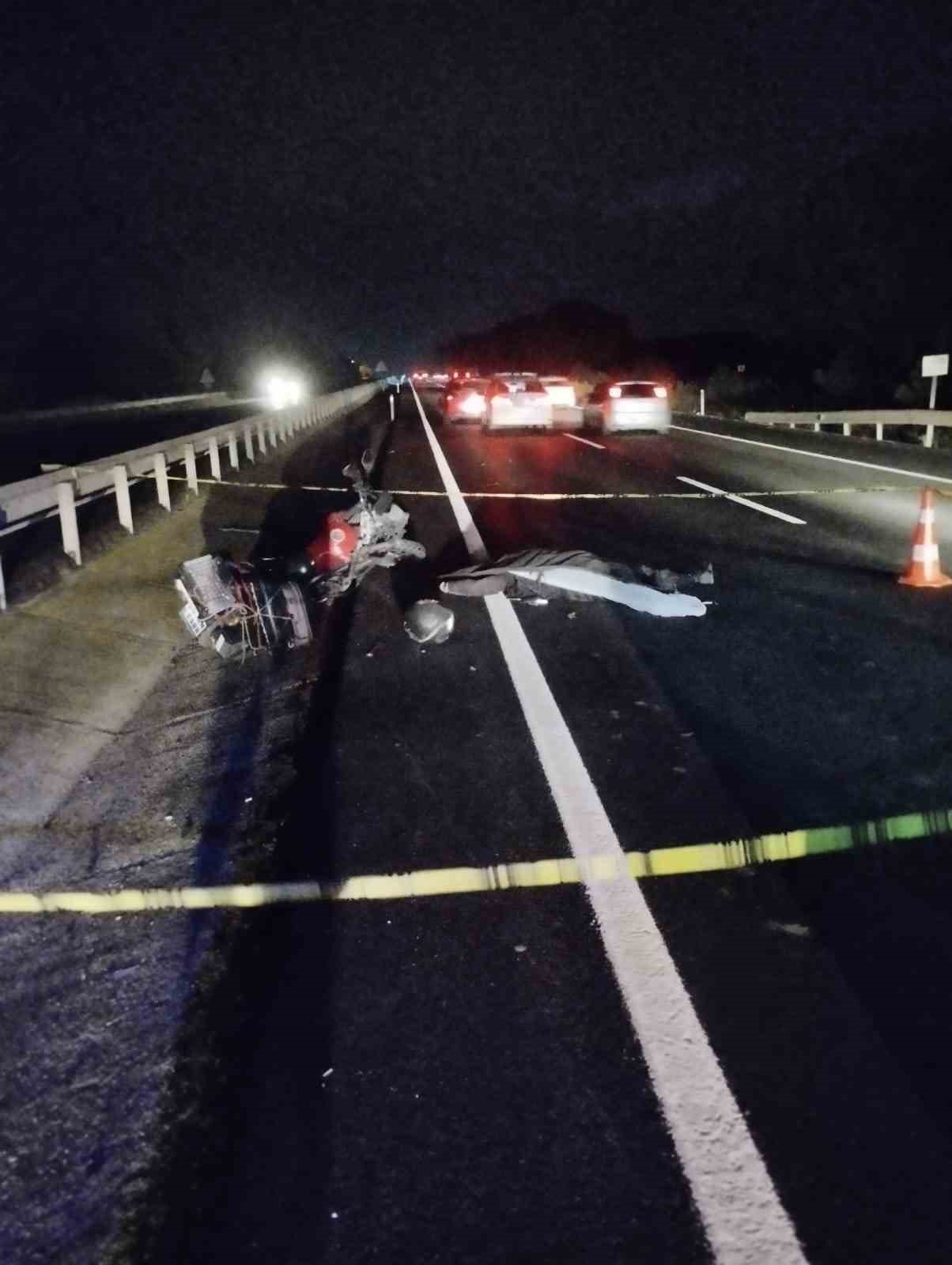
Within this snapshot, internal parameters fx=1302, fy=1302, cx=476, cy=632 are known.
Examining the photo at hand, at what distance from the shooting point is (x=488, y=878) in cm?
516

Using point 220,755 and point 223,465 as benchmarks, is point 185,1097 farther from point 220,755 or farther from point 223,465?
point 223,465

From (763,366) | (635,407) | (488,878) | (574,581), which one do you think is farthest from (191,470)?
(763,366)

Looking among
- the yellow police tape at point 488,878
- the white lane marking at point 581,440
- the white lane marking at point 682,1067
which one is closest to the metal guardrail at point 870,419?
the white lane marking at point 581,440

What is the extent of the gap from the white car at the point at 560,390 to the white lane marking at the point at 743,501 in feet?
57.3

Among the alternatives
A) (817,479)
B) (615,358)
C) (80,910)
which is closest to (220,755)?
(80,910)

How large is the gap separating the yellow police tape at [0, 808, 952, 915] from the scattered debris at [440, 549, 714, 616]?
514cm

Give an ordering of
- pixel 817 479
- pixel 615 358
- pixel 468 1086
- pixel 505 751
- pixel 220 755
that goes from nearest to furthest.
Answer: pixel 468 1086 < pixel 505 751 < pixel 220 755 < pixel 817 479 < pixel 615 358

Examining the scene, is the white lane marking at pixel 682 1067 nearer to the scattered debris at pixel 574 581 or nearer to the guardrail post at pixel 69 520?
the scattered debris at pixel 574 581

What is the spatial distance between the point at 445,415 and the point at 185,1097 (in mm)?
42914

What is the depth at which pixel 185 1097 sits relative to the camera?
379cm

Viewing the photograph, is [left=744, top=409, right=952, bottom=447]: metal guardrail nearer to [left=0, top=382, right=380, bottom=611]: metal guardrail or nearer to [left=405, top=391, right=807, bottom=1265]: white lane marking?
[left=0, top=382, right=380, bottom=611]: metal guardrail

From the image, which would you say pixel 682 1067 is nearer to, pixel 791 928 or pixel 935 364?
pixel 791 928

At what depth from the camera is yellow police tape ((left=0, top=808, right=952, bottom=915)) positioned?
5.10 m

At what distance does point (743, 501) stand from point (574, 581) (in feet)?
23.9
